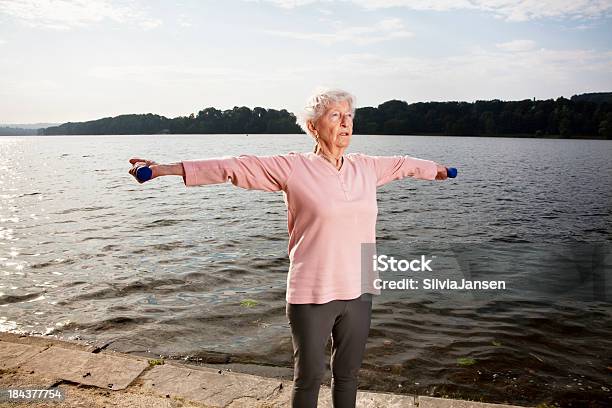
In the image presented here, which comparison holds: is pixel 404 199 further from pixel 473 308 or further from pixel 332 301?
pixel 332 301

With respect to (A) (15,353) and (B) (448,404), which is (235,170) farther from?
(A) (15,353)

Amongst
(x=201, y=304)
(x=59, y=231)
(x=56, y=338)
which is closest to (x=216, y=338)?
(x=201, y=304)

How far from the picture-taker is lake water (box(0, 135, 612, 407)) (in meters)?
6.79

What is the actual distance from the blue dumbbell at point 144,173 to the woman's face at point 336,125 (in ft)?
3.74

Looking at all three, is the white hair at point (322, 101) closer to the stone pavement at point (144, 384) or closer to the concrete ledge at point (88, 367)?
the stone pavement at point (144, 384)

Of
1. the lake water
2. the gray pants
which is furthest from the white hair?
the lake water

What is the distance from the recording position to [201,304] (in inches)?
363

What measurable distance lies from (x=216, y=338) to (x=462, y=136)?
170229 millimetres

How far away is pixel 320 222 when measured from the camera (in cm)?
324

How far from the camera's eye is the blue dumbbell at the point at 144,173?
3.07 m

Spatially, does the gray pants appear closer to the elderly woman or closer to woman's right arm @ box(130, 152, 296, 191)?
the elderly woman

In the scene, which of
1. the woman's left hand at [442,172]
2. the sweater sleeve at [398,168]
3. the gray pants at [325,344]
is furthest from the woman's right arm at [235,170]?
the woman's left hand at [442,172]

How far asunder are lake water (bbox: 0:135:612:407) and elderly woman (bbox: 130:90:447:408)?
3011mm

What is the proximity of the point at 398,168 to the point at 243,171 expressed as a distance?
129 cm
